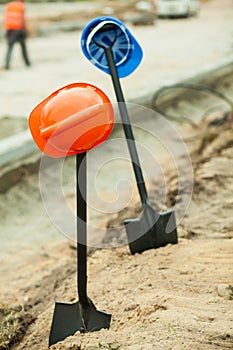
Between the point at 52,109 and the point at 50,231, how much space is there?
2737 millimetres

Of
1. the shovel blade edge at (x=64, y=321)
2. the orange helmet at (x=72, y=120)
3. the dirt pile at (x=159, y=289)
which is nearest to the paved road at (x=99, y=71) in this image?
the dirt pile at (x=159, y=289)

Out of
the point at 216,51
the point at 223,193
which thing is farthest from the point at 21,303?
the point at 216,51

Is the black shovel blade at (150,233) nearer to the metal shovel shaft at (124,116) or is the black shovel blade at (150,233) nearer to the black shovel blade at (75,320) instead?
the metal shovel shaft at (124,116)

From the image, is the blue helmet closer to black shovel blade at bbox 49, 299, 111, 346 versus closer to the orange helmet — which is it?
the orange helmet

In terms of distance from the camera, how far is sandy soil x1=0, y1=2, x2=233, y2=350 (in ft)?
7.83

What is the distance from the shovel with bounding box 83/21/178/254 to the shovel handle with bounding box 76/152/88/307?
0.82 metres

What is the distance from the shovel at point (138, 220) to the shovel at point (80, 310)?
2.66ft

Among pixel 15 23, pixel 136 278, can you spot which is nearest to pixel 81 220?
pixel 136 278

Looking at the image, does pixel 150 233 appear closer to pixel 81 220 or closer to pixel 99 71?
pixel 81 220

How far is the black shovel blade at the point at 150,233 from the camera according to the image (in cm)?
355

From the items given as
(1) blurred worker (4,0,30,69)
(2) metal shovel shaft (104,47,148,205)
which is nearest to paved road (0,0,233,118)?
(1) blurred worker (4,0,30,69)

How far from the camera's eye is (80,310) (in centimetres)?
281

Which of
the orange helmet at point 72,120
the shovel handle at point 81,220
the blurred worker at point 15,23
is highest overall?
the orange helmet at point 72,120

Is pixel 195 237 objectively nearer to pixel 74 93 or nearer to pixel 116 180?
pixel 74 93
